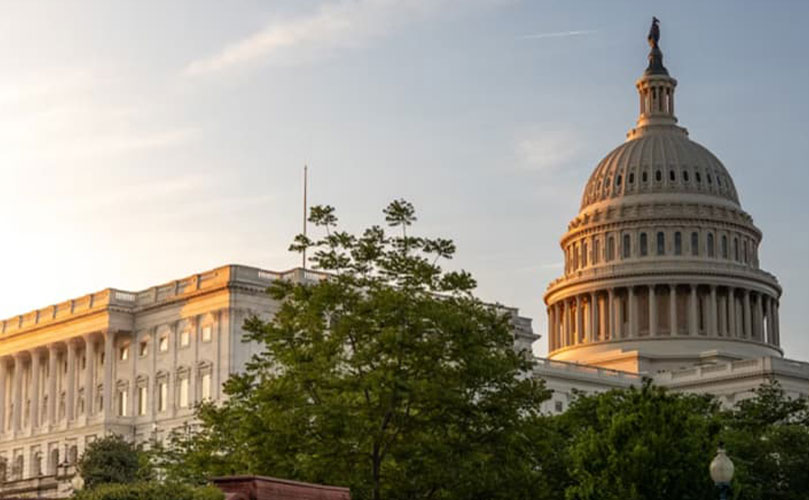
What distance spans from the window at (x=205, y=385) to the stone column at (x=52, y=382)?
2206cm

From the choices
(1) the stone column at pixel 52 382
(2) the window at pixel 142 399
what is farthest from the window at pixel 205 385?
(1) the stone column at pixel 52 382

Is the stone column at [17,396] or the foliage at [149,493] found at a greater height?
the stone column at [17,396]

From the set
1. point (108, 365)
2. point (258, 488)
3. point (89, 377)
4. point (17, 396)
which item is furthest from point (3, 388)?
point (258, 488)

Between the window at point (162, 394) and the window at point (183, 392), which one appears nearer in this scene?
the window at point (183, 392)

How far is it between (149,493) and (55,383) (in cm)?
13177

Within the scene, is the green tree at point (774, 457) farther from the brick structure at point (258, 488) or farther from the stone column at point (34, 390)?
the stone column at point (34, 390)

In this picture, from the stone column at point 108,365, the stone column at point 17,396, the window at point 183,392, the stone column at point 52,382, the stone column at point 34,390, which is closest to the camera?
the window at point 183,392

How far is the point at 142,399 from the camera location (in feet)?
516

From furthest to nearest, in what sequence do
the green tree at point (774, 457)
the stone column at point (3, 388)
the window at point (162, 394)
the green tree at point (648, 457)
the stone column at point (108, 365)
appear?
the stone column at point (3, 388) → the stone column at point (108, 365) → the window at point (162, 394) → the green tree at point (774, 457) → the green tree at point (648, 457)

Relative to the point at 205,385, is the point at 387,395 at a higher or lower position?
lower

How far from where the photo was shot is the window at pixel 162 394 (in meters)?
154

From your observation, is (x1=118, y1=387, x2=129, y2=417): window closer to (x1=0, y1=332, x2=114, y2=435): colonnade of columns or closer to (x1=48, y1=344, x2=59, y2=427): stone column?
(x1=0, y1=332, x2=114, y2=435): colonnade of columns

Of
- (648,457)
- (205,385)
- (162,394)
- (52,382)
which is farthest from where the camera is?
(52,382)

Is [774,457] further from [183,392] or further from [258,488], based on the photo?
[183,392]
